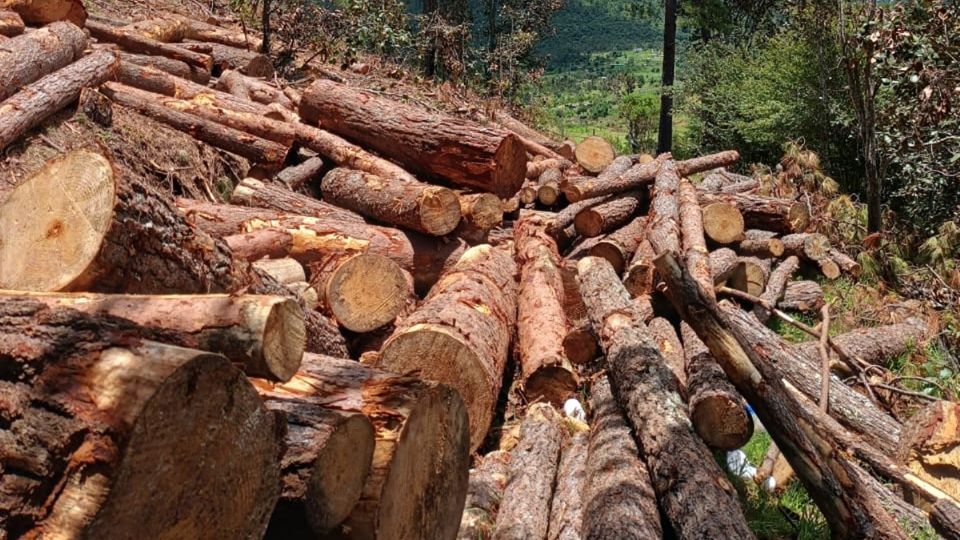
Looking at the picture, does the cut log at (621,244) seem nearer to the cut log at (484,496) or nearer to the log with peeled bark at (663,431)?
the log with peeled bark at (663,431)

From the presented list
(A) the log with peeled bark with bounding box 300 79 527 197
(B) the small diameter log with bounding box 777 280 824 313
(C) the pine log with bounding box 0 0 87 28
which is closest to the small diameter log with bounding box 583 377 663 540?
(A) the log with peeled bark with bounding box 300 79 527 197

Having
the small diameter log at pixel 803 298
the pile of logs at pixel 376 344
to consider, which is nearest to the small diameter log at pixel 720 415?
the pile of logs at pixel 376 344

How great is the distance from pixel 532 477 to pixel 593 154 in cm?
1003

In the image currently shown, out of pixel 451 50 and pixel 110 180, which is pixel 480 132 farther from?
pixel 451 50

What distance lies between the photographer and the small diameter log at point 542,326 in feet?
18.8

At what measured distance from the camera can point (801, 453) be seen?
3.91m

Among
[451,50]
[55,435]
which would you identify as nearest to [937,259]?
[55,435]

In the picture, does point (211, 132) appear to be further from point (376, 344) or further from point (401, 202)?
point (376, 344)

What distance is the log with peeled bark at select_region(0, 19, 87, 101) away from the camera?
23.6 ft

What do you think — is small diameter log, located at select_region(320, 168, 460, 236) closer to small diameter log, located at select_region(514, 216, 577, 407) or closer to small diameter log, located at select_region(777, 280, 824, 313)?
small diameter log, located at select_region(514, 216, 577, 407)

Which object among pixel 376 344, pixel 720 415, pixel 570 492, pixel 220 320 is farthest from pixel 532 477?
pixel 220 320

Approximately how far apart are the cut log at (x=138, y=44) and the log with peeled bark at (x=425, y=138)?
2.72 m

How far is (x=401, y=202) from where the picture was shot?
7.38 meters

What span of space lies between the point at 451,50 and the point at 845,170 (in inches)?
412
